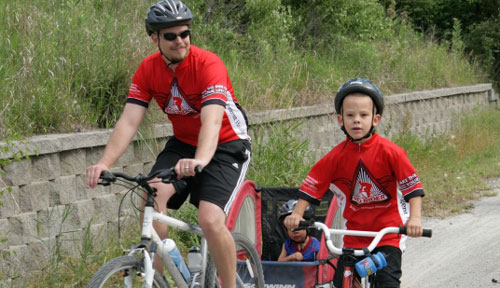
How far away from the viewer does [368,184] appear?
165 inches

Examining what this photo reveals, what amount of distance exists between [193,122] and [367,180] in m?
1.10

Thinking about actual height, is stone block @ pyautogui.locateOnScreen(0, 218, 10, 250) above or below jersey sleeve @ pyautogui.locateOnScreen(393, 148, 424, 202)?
below

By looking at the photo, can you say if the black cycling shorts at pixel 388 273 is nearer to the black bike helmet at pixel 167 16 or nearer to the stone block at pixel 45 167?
the black bike helmet at pixel 167 16

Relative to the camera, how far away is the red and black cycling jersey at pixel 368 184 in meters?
4.14

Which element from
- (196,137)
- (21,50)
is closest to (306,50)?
(21,50)

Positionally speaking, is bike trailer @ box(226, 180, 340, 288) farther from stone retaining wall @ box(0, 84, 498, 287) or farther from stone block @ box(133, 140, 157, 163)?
stone block @ box(133, 140, 157, 163)

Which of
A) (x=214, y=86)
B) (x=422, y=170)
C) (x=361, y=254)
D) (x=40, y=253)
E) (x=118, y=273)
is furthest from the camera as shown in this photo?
(x=422, y=170)

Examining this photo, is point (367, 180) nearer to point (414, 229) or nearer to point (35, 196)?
point (414, 229)

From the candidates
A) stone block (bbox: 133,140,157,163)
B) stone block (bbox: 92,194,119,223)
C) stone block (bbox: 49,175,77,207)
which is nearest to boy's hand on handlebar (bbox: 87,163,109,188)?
stone block (bbox: 49,175,77,207)

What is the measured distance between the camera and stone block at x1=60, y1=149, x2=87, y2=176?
19.6ft

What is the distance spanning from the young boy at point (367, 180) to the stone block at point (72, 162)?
2427mm

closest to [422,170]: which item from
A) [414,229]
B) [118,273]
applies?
[414,229]

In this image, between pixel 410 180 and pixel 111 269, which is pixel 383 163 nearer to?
pixel 410 180

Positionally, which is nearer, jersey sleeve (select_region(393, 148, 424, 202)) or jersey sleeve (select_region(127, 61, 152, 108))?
jersey sleeve (select_region(393, 148, 424, 202))
